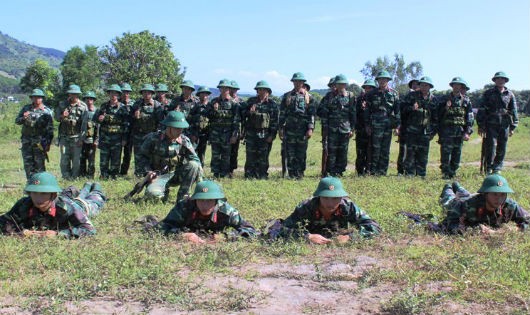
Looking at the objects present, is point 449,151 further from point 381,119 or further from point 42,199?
point 42,199

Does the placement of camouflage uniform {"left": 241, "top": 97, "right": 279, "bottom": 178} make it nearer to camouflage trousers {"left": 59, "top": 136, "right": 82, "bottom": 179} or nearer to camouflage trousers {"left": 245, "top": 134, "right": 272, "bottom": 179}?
camouflage trousers {"left": 245, "top": 134, "right": 272, "bottom": 179}

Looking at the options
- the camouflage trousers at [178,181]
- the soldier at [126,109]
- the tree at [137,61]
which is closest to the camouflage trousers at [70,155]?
the soldier at [126,109]

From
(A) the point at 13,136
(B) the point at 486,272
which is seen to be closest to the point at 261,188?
(B) the point at 486,272

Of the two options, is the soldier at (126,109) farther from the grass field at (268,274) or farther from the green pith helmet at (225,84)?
the grass field at (268,274)

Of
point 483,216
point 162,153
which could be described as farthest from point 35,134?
point 483,216

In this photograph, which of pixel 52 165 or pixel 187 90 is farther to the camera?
pixel 52 165

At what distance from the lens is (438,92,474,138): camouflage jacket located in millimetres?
10289

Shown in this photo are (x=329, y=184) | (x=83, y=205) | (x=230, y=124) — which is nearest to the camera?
(x=329, y=184)

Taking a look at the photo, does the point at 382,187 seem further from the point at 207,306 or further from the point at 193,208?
the point at 207,306

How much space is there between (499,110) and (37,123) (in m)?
8.90

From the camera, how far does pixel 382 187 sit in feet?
29.9

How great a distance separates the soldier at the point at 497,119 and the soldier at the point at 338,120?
259 cm

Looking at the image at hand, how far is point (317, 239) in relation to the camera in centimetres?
562

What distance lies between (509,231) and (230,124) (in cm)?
598
